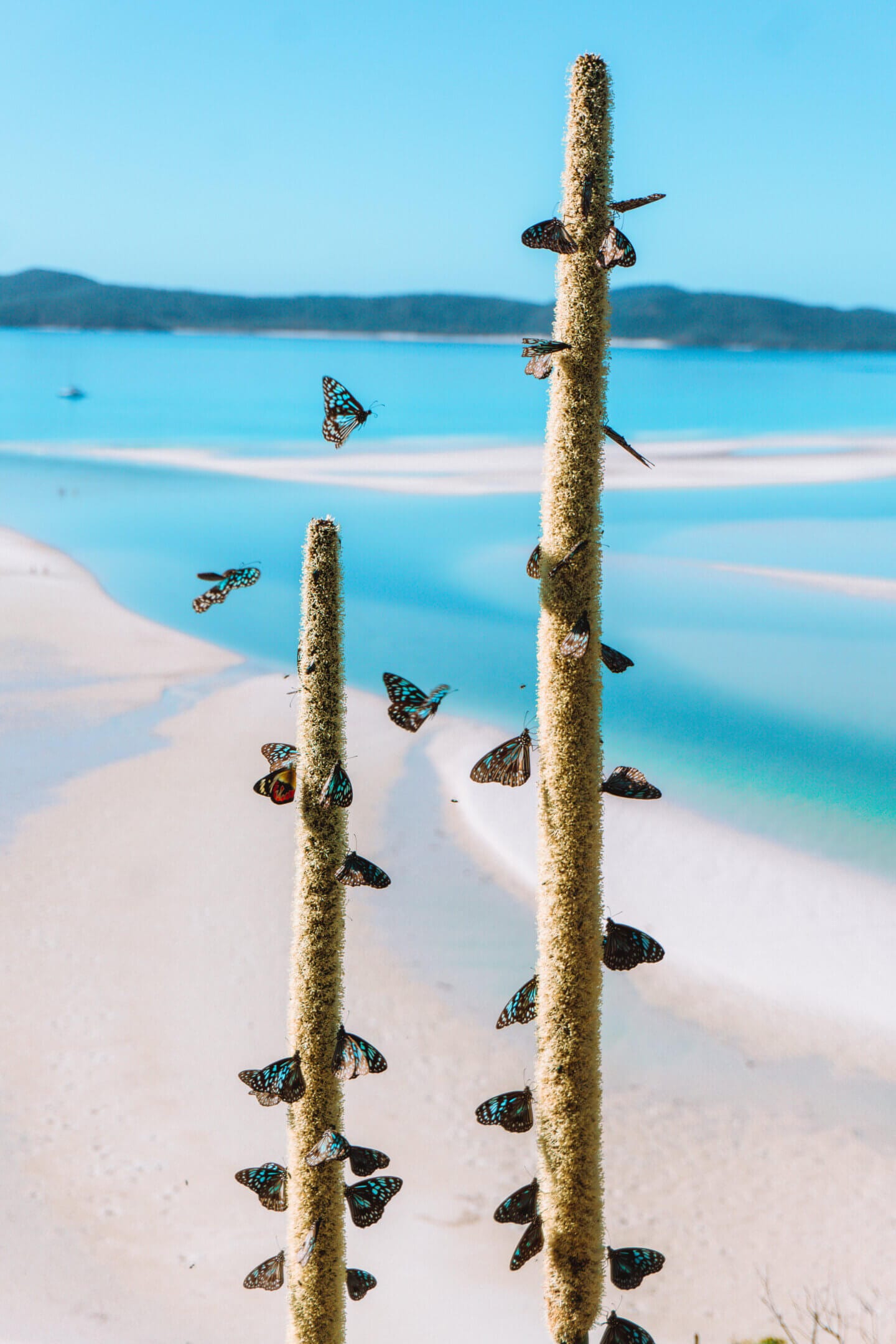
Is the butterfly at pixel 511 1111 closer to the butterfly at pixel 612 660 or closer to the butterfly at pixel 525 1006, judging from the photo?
the butterfly at pixel 525 1006

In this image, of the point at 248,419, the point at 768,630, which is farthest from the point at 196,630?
the point at 248,419

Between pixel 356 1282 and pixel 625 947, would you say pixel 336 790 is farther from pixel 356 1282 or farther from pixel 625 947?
pixel 356 1282

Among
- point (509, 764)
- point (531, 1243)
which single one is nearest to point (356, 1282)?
point (531, 1243)

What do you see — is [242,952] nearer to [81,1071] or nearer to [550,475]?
[81,1071]

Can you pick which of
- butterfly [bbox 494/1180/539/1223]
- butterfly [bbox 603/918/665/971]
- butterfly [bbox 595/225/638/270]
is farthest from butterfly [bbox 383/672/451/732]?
butterfly [bbox 494/1180/539/1223]

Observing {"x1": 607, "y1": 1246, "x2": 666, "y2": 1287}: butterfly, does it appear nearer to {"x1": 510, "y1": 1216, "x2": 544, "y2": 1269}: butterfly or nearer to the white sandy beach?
{"x1": 510, "y1": 1216, "x2": 544, "y2": 1269}: butterfly

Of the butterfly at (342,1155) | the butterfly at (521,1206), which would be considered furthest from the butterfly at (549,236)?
the butterfly at (521,1206)
